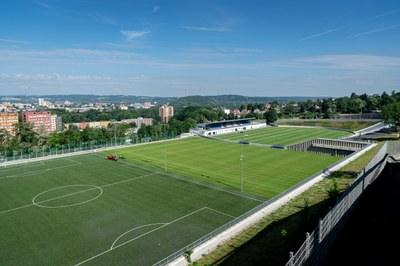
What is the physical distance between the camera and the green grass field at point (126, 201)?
22000 millimetres

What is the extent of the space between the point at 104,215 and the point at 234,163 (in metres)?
27.5

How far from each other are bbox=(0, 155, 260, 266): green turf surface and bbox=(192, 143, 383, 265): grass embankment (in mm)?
3682

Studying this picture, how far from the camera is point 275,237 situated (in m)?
20.6

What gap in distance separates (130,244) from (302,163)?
119 feet

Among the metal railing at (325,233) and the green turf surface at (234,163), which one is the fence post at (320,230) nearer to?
the metal railing at (325,233)

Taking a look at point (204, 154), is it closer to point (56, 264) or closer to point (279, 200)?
point (279, 200)

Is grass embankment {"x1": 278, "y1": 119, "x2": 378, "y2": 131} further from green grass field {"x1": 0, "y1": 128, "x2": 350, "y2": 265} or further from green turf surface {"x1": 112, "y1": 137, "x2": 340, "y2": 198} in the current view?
green grass field {"x1": 0, "y1": 128, "x2": 350, "y2": 265}

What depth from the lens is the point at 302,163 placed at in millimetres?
50000

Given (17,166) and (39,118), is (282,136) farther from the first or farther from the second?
(39,118)

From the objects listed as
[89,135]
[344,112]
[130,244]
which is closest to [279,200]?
[130,244]

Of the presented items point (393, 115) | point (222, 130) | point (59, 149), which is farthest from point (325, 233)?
point (393, 115)

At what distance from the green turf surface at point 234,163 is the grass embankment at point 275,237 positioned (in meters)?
6.84

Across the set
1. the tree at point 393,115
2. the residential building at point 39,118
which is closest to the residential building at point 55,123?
the residential building at point 39,118

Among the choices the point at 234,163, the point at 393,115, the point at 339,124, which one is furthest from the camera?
the point at 339,124
